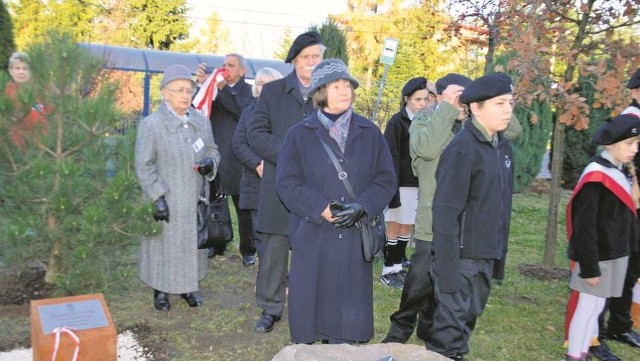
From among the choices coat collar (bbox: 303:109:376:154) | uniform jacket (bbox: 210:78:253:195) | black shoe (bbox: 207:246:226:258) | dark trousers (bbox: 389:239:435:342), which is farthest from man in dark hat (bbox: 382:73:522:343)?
black shoe (bbox: 207:246:226:258)

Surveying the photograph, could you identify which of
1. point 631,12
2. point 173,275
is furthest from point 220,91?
point 631,12

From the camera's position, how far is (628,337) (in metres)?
4.36

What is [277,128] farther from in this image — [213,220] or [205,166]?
[213,220]

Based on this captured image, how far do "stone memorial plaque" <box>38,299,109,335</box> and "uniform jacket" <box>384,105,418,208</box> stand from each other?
2903 mm

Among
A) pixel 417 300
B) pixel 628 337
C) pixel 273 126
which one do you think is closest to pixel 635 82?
pixel 628 337

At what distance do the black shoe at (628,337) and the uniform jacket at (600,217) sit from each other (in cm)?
103

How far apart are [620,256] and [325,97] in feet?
6.90

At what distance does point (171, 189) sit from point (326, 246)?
1545 millimetres

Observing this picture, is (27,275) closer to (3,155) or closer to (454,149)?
(3,155)

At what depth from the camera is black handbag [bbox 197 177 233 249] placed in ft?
14.7

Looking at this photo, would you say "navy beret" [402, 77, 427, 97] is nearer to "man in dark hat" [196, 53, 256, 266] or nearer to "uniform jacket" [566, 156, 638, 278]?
"man in dark hat" [196, 53, 256, 266]

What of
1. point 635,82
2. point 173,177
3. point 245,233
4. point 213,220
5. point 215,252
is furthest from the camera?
point 215,252

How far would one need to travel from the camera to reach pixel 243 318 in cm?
455

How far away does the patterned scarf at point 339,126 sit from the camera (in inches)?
130
